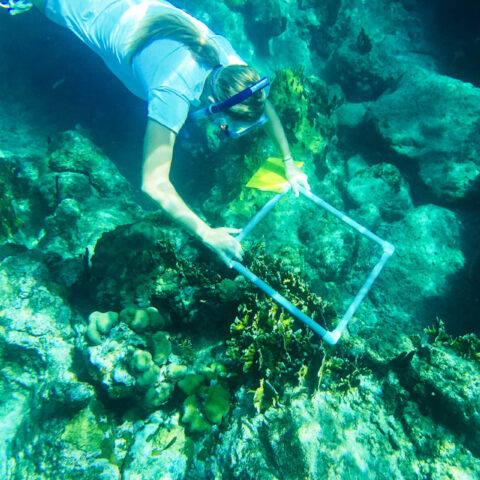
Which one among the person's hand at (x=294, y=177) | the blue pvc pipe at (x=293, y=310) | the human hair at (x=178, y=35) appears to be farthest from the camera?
the person's hand at (x=294, y=177)

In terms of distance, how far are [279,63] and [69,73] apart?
19.9 ft

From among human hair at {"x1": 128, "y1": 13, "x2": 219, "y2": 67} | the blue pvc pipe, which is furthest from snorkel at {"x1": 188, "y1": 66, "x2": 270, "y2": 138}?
the blue pvc pipe

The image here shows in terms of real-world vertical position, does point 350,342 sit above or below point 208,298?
above

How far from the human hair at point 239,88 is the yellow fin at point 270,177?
4.39 feet

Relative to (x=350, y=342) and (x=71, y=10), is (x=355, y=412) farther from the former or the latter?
(x=71, y=10)

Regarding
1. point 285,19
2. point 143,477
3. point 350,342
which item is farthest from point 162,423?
point 285,19

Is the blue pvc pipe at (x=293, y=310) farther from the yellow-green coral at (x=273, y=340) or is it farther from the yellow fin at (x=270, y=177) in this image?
the yellow fin at (x=270, y=177)

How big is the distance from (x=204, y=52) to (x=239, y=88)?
3.00ft

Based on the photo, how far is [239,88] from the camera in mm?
2666

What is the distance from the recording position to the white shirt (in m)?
2.92

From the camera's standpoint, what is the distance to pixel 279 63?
908cm

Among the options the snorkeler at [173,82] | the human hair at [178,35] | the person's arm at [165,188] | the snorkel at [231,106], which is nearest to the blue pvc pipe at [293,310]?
the person's arm at [165,188]

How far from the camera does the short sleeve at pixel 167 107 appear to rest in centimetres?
284

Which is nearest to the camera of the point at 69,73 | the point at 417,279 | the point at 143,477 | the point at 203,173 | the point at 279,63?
the point at 143,477
